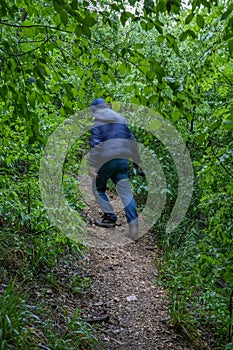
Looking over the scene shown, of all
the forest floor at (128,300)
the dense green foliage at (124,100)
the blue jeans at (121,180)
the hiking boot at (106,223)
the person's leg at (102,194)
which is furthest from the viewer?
the hiking boot at (106,223)

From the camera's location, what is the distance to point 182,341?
357cm

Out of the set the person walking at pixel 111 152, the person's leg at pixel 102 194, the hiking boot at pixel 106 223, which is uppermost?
the person walking at pixel 111 152

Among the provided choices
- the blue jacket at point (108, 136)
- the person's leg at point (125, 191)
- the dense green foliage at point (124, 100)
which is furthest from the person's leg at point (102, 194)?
the dense green foliage at point (124, 100)

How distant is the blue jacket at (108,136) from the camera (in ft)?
18.1

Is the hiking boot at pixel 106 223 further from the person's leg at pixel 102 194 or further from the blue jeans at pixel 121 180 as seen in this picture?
the blue jeans at pixel 121 180

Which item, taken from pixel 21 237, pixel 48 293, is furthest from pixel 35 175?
pixel 48 293

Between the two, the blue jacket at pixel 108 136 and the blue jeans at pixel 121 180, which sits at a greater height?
the blue jacket at pixel 108 136

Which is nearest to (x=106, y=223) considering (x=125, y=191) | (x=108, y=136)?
(x=125, y=191)

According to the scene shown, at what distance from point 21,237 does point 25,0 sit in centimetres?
251

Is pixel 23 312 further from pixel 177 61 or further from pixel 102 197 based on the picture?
pixel 177 61

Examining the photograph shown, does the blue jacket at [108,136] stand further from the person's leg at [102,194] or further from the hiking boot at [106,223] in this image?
the hiking boot at [106,223]

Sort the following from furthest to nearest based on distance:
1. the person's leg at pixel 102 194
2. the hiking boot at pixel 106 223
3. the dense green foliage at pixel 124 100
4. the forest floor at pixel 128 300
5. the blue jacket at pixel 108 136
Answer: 1. the hiking boot at pixel 106 223
2. the person's leg at pixel 102 194
3. the blue jacket at pixel 108 136
4. the forest floor at pixel 128 300
5. the dense green foliage at pixel 124 100

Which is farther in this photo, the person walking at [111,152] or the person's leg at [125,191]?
the person's leg at [125,191]

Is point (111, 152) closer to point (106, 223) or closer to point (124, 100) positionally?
point (124, 100)
